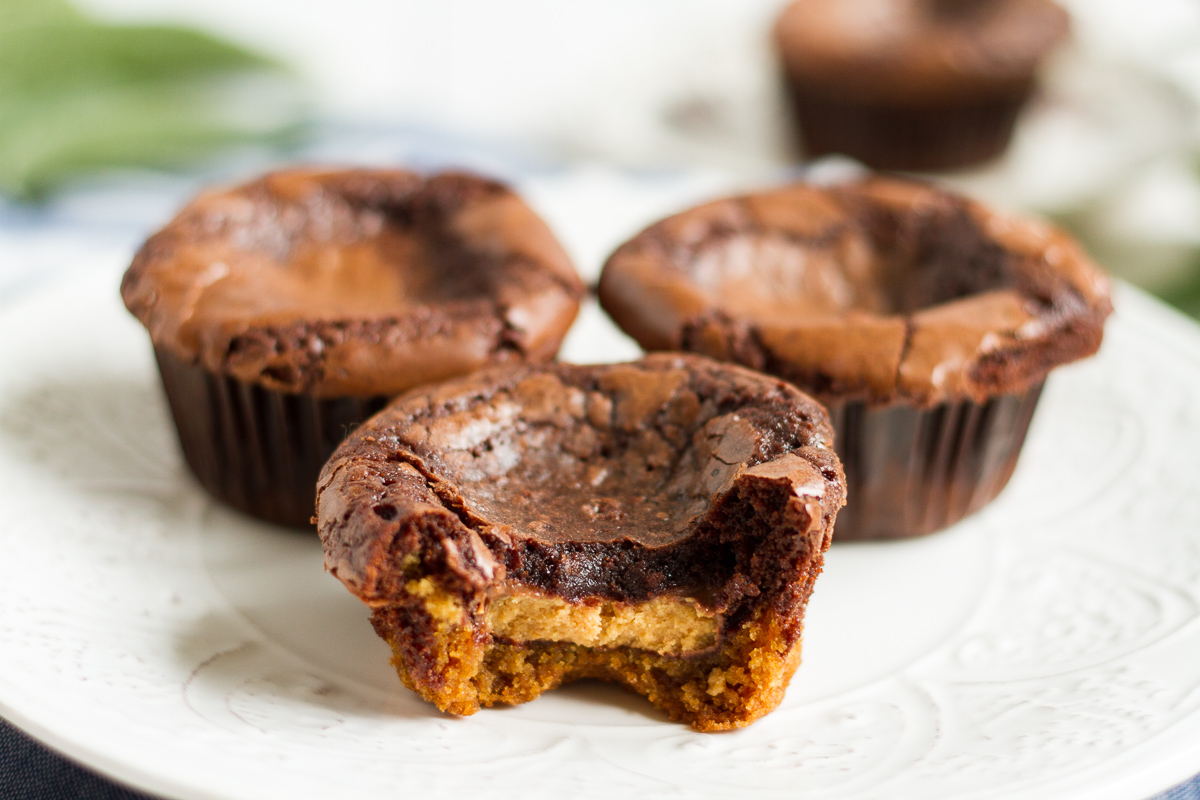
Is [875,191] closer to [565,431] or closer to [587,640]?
[565,431]

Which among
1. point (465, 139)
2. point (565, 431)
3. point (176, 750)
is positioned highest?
point (565, 431)

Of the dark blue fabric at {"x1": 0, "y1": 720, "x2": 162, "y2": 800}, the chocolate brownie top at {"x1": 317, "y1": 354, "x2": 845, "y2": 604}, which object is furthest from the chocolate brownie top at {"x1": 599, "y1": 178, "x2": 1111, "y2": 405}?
the dark blue fabric at {"x1": 0, "y1": 720, "x2": 162, "y2": 800}

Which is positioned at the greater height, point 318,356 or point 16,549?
point 318,356

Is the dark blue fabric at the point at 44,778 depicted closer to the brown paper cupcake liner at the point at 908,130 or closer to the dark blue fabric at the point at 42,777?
the dark blue fabric at the point at 42,777

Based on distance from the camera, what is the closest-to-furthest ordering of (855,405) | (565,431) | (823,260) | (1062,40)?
(565,431) < (855,405) < (823,260) < (1062,40)

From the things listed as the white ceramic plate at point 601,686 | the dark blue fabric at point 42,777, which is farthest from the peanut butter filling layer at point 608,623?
the dark blue fabric at point 42,777

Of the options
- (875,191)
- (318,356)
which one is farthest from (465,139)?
(318,356)

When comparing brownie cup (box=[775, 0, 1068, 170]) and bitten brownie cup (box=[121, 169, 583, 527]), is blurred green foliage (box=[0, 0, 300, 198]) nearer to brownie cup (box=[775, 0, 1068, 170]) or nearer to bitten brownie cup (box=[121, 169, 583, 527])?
bitten brownie cup (box=[121, 169, 583, 527])
